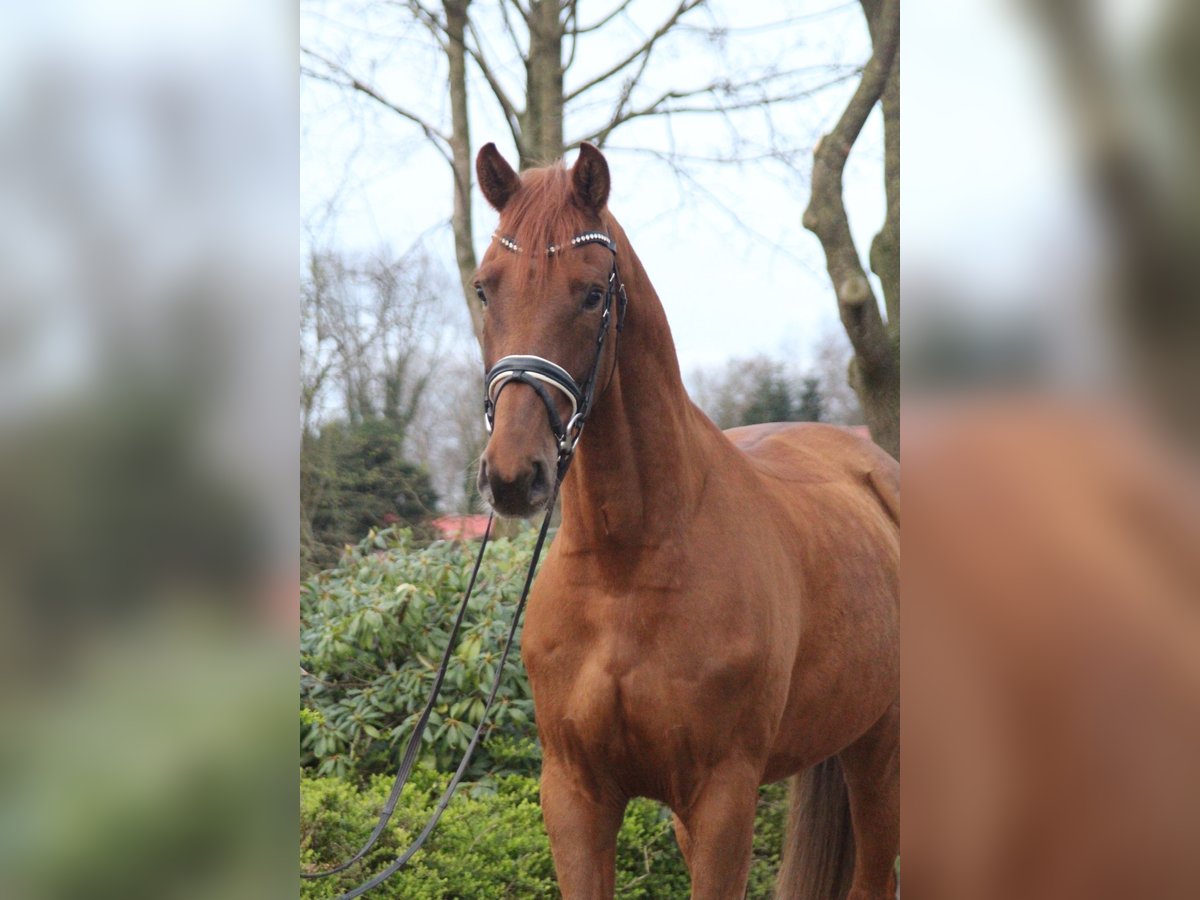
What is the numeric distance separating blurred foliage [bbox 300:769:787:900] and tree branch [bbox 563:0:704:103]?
3.19 meters

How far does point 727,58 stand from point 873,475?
2.59 m

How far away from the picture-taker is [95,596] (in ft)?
1.96

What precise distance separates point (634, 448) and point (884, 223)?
292cm

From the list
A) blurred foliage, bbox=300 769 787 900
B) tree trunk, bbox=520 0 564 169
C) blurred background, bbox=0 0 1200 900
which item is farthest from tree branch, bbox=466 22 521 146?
blurred background, bbox=0 0 1200 900

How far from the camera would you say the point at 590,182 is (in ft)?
7.22

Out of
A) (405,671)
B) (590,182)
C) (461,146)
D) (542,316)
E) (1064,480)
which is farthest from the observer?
(461,146)

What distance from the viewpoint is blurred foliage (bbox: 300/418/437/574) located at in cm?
518

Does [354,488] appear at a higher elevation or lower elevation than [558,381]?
lower

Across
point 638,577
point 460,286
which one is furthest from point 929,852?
point 460,286

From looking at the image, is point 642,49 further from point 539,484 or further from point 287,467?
point 287,467

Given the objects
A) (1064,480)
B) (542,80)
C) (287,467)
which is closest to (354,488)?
(542,80)

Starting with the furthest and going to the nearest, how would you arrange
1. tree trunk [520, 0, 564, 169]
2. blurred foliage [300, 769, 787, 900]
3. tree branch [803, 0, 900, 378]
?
tree trunk [520, 0, 564, 169] → tree branch [803, 0, 900, 378] → blurred foliage [300, 769, 787, 900]

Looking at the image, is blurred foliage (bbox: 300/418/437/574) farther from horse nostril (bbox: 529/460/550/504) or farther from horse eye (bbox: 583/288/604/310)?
horse nostril (bbox: 529/460/550/504)

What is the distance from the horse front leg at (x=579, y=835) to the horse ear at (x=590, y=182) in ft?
3.86
